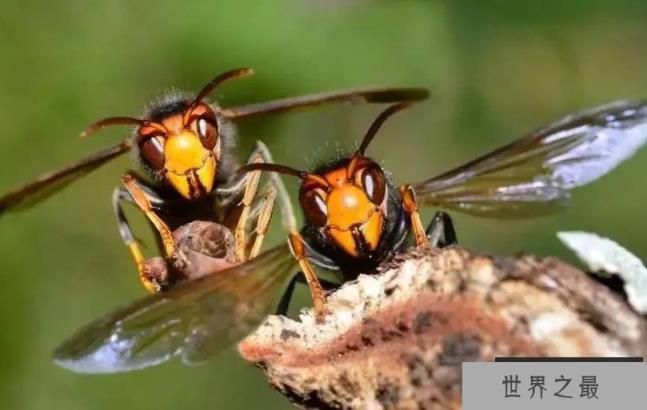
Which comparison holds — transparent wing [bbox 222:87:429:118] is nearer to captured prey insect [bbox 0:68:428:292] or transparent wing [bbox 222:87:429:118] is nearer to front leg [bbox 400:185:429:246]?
captured prey insect [bbox 0:68:428:292]

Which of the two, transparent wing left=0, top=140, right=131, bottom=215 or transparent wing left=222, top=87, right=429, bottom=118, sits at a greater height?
transparent wing left=222, top=87, right=429, bottom=118

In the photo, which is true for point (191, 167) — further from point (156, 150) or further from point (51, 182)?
point (51, 182)

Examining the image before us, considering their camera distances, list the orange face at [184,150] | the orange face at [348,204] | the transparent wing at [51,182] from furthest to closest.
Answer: the transparent wing at [51,182] → the orange face at [184,150] → the orange face at [348,204]

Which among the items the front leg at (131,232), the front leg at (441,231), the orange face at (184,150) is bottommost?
the front leg at (441,231)

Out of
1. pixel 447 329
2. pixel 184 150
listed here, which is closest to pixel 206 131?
pixel 184 150

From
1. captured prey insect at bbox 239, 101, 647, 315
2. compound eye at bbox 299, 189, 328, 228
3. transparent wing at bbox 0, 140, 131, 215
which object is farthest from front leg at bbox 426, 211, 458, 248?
transparent wing at bbox 0, 140, 131, 215

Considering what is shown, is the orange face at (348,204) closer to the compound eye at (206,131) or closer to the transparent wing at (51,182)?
the compound eye at (206,131)

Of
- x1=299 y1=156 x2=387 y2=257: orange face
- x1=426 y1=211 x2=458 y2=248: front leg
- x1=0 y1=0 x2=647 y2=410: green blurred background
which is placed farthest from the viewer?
x1=0 y1=0 x2=647 y2=410: green blurred background

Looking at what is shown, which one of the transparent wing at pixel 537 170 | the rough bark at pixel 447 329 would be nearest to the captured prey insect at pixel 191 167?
the transparent wing at pixel 537 170

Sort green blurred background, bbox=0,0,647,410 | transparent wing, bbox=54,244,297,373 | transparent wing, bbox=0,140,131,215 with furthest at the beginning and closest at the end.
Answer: green blurred background, bbox=0,0,647,410, transparent wing, bbox=0,140,131,215, transparent wing, bbox=54,244,297,373
